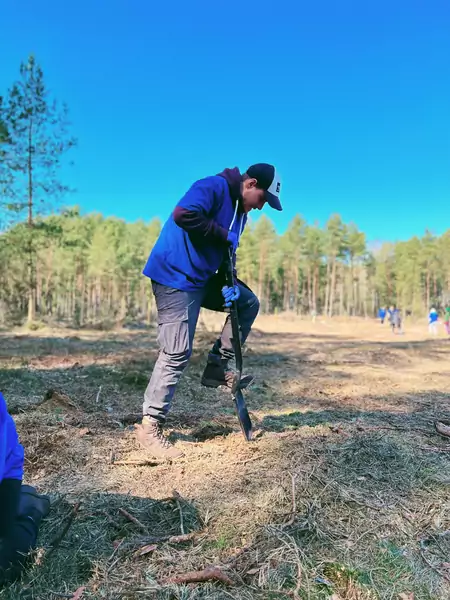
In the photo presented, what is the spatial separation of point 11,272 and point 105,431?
76.4 feet

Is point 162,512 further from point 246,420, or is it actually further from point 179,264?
point 179,264

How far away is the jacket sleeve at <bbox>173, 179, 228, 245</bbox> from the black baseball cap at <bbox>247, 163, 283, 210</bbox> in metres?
0.37

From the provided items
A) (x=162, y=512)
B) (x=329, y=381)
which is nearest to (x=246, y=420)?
(x=162, y=512)

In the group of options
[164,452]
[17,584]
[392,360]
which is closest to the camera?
[17,584]

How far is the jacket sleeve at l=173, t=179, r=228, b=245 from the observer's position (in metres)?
3.10

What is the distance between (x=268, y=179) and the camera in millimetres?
3316

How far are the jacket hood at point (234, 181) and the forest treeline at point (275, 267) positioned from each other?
36893 millimetres

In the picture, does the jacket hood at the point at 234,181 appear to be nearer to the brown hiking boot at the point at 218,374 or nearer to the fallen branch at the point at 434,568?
the brown hiking boot at the point at 218,374

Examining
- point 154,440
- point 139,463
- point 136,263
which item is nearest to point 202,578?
point 139,463

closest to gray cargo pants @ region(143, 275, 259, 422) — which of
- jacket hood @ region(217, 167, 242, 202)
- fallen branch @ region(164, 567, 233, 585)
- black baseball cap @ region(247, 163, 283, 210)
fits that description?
jacket hood @ region(217, 167, 242, 202)

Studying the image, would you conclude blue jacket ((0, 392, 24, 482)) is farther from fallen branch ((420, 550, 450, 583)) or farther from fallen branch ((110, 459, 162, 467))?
fallen branch ((420, 550, 450, 583))

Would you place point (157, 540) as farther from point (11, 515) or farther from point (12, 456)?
point (12, 456)

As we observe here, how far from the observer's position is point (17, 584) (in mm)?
1816

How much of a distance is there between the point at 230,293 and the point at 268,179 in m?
0.89
